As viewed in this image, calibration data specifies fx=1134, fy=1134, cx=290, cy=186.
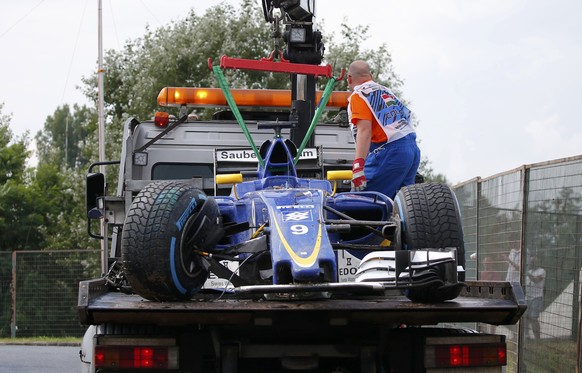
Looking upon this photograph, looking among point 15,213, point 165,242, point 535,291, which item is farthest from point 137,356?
point 15,213

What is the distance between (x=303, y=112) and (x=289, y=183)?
2158 mm

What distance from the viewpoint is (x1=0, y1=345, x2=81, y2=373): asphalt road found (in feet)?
49.0

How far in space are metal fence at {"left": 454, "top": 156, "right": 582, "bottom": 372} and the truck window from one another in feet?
9.70

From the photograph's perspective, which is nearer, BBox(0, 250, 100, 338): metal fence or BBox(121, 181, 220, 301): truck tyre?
BBox(121, 181, 220, 301): truck tyre

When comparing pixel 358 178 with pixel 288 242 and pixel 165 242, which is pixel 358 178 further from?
pixel 165 242

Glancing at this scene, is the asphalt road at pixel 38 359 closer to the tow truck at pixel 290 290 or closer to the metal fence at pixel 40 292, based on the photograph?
the metal fence at pixel 40 292

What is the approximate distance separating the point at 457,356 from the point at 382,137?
2.44m

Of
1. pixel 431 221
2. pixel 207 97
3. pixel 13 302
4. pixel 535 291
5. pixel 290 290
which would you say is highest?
pixel 207 97

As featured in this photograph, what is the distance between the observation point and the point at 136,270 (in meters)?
6.31

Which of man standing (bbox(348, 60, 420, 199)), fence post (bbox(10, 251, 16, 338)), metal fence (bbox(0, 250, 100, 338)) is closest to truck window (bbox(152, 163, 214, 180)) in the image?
man standing (bbox(348, 60, 420, 199))

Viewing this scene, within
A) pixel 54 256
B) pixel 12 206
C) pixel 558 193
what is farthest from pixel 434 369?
pixel 12 206

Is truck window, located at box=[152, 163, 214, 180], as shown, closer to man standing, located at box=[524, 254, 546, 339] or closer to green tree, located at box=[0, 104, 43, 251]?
man standing, located at box=[524, 254, 546, 339]

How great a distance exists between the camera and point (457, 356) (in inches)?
254

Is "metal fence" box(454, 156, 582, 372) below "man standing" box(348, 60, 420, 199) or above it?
below
